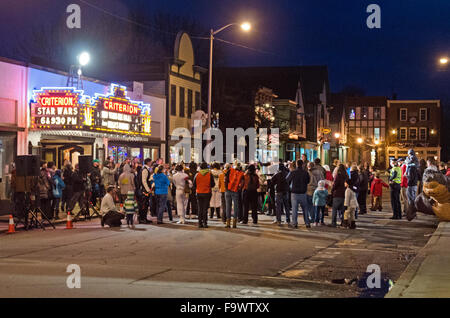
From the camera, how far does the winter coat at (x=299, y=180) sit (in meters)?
16.9

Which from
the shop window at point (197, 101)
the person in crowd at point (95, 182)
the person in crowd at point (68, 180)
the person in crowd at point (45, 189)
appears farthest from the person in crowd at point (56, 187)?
the shop window at point (197, 101)

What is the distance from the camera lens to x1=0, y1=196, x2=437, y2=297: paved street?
8477 mm

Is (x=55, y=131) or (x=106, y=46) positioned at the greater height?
(x=106, y=46)

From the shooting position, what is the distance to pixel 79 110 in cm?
2272

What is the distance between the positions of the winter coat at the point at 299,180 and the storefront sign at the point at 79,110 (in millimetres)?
9419

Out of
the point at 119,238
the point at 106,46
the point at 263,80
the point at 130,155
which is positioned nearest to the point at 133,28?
Result: the point at 106,46

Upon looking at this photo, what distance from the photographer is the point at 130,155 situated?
103 feet

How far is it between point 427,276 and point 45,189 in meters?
12.3

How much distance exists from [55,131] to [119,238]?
32.0 feet

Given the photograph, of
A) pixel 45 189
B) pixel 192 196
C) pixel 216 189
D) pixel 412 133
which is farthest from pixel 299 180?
pixel 412 133

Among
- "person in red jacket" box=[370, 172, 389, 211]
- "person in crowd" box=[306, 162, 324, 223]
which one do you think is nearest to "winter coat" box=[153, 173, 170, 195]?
"person in crowd" box=[306, 162, 324, 223]

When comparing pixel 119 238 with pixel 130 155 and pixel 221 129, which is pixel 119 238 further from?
pixel 221 129

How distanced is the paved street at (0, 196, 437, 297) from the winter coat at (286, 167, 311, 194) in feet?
3.73

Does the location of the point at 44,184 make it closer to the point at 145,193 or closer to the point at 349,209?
the point at 145,193
